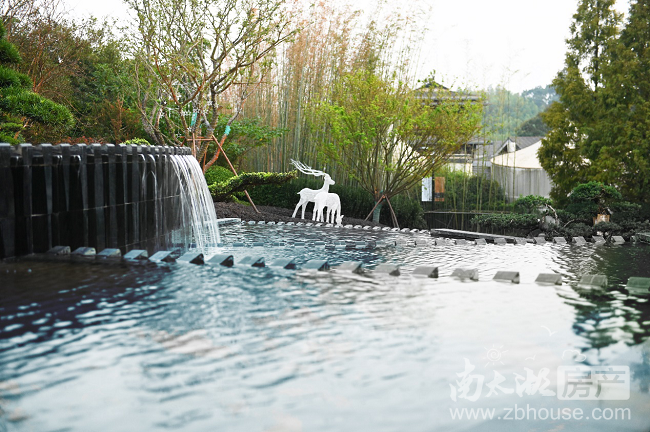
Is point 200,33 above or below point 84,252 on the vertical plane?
above

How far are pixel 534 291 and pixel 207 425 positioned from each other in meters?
2.02

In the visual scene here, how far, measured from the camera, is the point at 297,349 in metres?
2.15

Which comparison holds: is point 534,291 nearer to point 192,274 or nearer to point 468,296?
point 468,296

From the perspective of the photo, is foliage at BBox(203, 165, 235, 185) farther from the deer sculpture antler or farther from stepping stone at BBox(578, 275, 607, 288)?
stepping stone at BBox(578, 275, 607, 288)

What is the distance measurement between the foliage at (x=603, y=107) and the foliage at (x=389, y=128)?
5.90ft

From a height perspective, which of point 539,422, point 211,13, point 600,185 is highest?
point 211,13

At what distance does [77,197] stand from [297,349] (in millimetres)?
2595

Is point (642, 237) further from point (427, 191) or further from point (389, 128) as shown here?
point (427, 191)

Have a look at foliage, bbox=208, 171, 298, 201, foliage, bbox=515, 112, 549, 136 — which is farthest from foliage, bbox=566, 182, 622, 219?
foliage, bbox=515, 112, 549, 136

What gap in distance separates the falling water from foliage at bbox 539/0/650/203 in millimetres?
7510

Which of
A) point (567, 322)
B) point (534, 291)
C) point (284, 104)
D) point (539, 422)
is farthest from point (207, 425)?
point (284, 104)

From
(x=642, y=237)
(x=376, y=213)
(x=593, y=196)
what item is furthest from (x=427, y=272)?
(x=376, y=213)

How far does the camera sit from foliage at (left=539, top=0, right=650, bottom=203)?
10984mm

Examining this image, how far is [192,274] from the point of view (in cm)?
333
